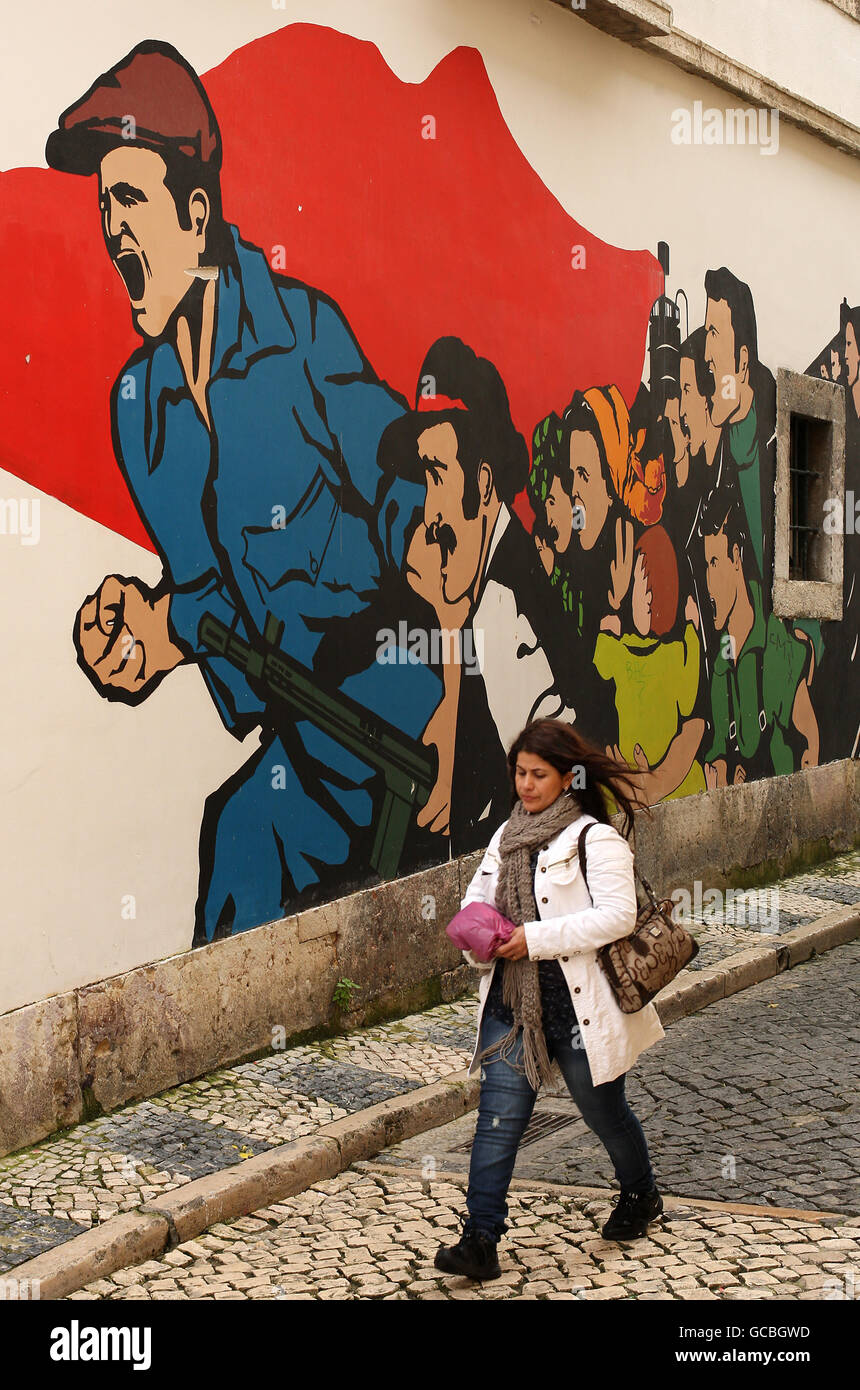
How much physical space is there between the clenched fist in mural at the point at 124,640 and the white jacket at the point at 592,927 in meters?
1.90

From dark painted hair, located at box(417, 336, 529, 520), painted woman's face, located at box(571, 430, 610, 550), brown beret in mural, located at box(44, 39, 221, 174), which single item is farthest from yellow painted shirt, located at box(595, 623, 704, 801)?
brown beret in mural, located at box(44, 39, 221, 174)

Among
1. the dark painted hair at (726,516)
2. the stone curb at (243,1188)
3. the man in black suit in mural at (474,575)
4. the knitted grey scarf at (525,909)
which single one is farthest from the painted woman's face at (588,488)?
the knitted grey scarf at (525,909)

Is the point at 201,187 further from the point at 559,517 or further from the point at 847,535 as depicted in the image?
the point at 847,535

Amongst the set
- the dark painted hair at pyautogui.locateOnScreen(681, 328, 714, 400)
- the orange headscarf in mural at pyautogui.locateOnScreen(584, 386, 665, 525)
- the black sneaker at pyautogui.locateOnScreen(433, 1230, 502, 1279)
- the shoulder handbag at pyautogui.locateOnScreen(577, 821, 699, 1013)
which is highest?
the dark painted hair at pyautogui.locateOnScreen(681, 328, 714, 400)

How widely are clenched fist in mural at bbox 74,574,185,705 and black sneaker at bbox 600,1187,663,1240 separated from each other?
250 cm

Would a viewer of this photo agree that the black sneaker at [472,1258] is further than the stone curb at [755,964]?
No

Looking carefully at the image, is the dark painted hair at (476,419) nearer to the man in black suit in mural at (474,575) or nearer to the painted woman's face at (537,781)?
the man in black suit in mural at (474,575)

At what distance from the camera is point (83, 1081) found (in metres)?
5.23

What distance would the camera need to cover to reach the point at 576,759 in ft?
14.2

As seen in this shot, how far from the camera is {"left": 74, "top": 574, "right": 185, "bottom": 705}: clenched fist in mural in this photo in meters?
5.35

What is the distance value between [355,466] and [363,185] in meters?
1.26

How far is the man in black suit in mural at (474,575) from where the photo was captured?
716 centimetres

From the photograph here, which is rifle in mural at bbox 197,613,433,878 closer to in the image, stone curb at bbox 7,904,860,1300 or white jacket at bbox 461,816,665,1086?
stone curb at bbox 7,904,860,1300

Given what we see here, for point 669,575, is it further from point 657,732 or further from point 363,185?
point 363,185
